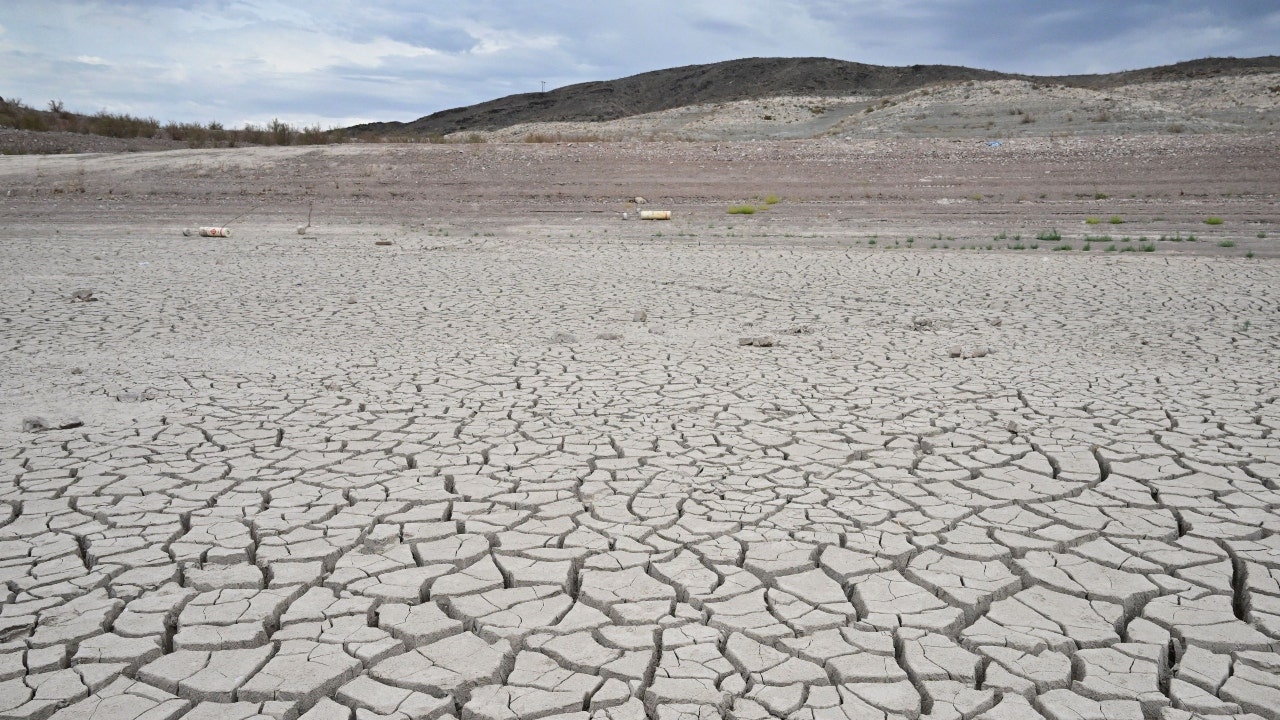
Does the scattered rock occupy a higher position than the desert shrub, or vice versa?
the desert shrub

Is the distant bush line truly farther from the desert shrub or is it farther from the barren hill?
the barren hill

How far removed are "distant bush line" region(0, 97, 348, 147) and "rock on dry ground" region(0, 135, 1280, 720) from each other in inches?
787

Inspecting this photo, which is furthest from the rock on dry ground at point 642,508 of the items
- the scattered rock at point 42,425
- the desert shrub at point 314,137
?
the desert shrub at point 314,137

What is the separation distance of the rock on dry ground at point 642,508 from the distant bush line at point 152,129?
20.0 m

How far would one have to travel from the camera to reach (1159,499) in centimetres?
388

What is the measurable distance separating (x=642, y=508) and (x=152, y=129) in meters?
30.2

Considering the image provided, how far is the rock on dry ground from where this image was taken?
2627 millimetres

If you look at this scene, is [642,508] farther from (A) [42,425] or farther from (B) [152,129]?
(B) [152,129]

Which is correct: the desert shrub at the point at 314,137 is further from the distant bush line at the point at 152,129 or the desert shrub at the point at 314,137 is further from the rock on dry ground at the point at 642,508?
the rock on dry ground at the point at 642,508

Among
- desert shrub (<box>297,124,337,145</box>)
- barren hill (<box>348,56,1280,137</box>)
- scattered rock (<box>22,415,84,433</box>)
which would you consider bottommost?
scattered rock (<box>22,415,84,433</box>)

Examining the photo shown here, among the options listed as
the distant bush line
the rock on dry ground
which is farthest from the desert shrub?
the rock on dry ground

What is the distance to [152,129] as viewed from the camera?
28266 millimetres

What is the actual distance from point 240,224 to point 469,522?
556 inches

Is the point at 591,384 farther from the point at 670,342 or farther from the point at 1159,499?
the point at 1159,499
